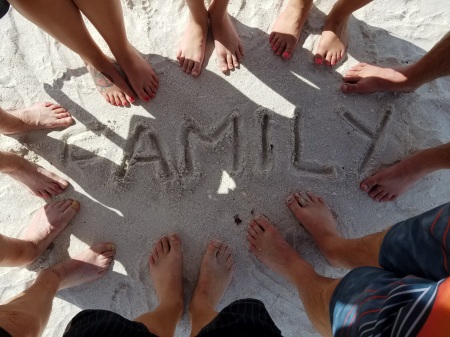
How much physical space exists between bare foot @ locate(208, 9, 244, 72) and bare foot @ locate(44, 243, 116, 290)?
103 cm

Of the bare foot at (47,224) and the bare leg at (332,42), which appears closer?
the bare foot at (47,224)

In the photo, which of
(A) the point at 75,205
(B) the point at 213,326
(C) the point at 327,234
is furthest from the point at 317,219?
(A) the point at 75,205

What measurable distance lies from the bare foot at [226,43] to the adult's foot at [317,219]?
0.72m

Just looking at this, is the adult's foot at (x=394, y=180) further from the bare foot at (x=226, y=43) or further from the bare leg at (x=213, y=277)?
the bare foot at (x=226, y=43)

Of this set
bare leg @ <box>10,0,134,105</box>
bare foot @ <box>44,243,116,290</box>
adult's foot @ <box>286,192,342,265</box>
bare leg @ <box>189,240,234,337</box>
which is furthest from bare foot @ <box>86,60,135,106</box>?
adult's foot @ <box>286,192,342,265</box>

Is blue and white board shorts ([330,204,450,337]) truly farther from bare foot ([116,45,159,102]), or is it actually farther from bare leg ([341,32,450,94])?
bare foot ([116,45,159,102])

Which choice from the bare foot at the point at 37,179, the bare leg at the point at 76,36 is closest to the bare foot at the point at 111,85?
the bare leg at the point at 76,36

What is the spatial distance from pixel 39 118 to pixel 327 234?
1.43m

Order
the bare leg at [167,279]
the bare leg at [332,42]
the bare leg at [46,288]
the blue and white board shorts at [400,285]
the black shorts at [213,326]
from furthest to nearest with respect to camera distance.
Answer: the bare leg at [332,42]
the bare leg at [167,279]
the bare leg at [46,288]
the black shorts at [213,326]
the blue and white board shorts at [400,285]

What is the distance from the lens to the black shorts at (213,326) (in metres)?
1.09

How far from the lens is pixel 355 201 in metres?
1.68

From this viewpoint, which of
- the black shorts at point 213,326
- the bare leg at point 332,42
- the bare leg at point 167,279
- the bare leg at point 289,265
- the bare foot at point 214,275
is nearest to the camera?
the black shorts at point 213,326

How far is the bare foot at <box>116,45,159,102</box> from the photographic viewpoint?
1.58 m

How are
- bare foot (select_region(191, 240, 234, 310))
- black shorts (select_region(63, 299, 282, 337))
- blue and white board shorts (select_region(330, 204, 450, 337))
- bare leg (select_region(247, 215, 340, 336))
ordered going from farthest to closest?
bare foot (select_region(191, 240, 234, 310)) → bare leg (select_region(247, 215, 340, 336)) → black shorts (select_region(63, 299, 282, 337)) → blue and white board shorts (select_region(330, 204, 450, 337))
